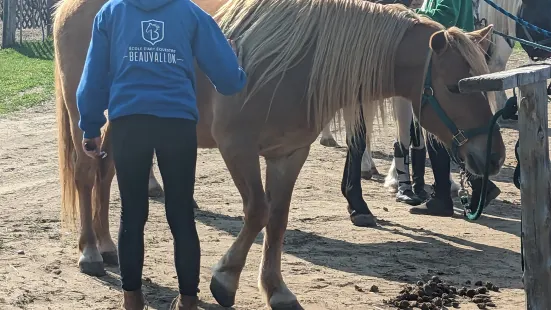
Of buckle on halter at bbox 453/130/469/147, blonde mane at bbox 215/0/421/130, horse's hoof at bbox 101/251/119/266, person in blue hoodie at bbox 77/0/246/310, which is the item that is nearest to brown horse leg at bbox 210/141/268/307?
blonde mane at bbox 215/0/421/130

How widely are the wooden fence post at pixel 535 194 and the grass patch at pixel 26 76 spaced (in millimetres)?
8333

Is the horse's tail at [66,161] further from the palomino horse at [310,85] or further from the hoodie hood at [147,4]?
the hoodie hood at [147,4]

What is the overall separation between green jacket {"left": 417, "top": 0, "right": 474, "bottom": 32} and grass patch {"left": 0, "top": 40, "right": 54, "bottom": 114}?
6.51 meters

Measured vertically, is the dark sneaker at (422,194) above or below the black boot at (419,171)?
below

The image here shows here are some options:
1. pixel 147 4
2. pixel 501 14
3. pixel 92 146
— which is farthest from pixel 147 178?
pixel 501 14

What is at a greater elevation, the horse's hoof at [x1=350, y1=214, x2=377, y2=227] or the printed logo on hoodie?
the printed logo on hoodie

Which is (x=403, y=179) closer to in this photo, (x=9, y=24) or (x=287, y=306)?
(x=287, y=306)

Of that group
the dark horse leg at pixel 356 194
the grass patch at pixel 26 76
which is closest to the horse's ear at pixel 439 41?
the dark horse leg at pixel 356 194

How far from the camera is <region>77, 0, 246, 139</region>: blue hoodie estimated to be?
11.1 ft

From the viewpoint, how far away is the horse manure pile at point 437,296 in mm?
4301

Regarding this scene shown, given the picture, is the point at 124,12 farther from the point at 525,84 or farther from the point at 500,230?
the point at 500,230

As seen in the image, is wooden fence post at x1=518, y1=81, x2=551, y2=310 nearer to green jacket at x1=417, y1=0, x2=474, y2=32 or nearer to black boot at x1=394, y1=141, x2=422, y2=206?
green jacket at x1=417, y1=0, x2=474, y2=32

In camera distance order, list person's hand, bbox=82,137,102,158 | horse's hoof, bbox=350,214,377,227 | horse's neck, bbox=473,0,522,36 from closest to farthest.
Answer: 1. person's hand, bbox=82,137,102,158
2. horse's hoof, bbox=350,214,377,227
3. horse's neck, bbox=473,0,522,36

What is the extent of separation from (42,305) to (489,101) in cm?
252
